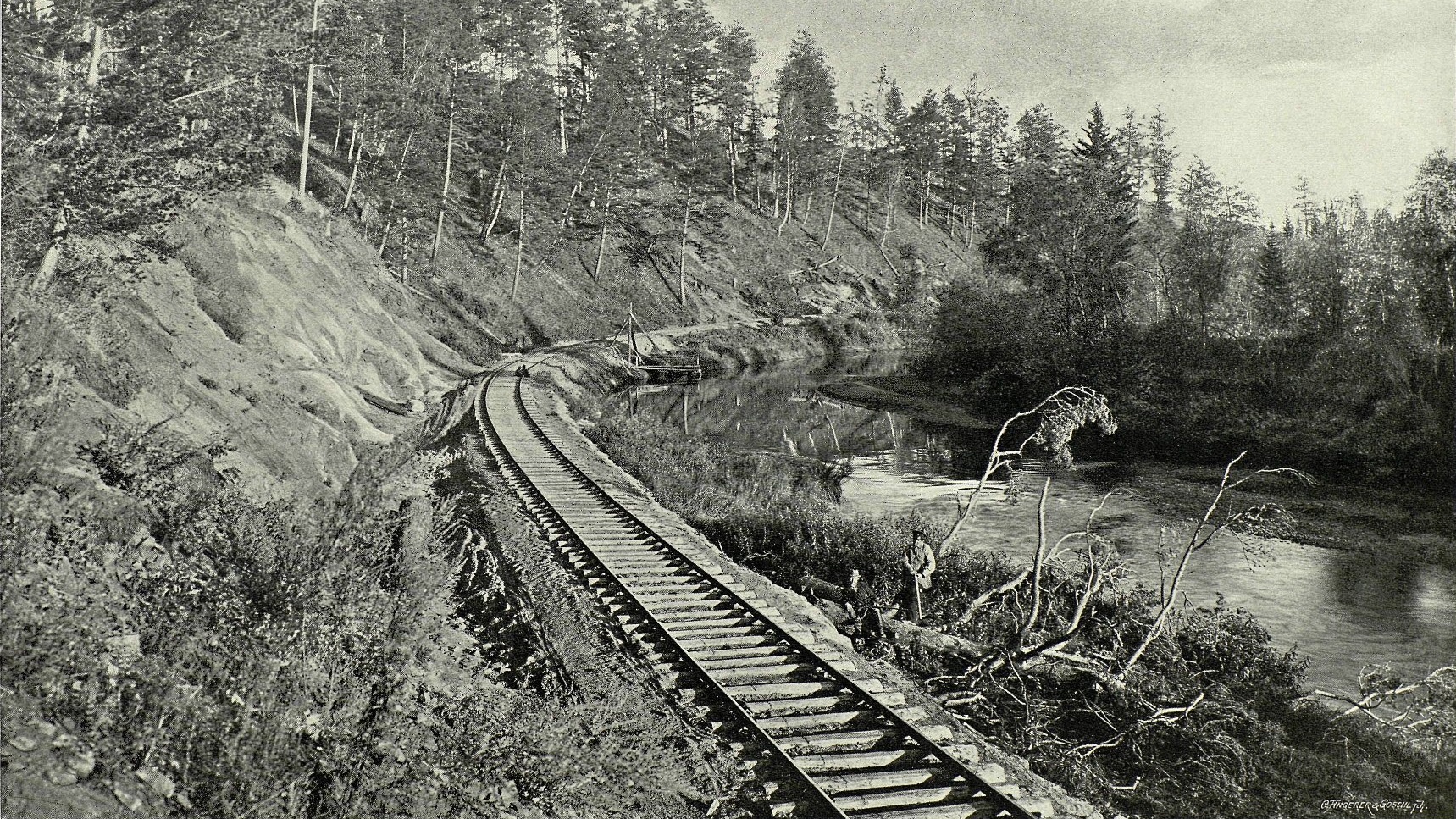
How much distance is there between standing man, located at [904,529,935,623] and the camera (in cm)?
1342

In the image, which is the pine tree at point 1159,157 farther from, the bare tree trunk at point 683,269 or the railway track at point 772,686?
the railway track at point 772,686

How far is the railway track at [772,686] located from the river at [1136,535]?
7368 mm

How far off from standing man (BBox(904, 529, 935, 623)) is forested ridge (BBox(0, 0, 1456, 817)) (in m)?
1.11

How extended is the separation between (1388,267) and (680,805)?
41.8 meters

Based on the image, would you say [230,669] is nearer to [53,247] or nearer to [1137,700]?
[53,247]

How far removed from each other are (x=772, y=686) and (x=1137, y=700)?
515cm

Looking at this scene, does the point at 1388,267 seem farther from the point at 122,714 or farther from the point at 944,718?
the point at 122,714

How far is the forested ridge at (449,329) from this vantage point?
5.68 meters

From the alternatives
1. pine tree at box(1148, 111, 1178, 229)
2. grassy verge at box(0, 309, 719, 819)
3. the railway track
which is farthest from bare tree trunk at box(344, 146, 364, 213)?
pine tree at box(1148, 111, 1178, 229)

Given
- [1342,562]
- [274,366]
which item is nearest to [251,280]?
[274,366]

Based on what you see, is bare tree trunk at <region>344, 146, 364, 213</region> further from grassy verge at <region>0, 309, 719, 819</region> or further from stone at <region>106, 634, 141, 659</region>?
stone at <region>106, 634, 141, 659</region>

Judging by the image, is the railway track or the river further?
the river

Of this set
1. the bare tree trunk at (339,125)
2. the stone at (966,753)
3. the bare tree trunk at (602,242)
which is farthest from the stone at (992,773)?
the bare tree trunk at (602,242)

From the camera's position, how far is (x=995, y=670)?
11.6m
